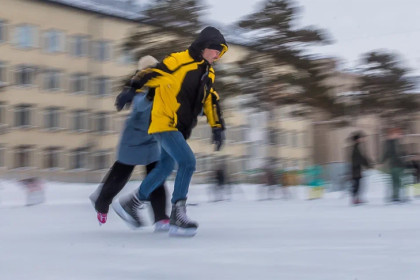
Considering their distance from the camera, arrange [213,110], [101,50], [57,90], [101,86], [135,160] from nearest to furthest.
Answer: [213,110] < [135,160] < [57,90] < [101,50] < [101,86]

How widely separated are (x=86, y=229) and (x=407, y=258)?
354 cm

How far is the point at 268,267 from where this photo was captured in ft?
14.7

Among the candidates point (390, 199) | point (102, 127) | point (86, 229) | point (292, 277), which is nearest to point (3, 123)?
point (102, 127)

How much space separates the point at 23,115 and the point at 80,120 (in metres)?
5.73

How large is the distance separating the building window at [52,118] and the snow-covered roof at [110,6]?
7903 millimetres

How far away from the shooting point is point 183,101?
6.29 m

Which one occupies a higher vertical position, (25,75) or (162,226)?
(25,75)

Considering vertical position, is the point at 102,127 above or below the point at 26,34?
below

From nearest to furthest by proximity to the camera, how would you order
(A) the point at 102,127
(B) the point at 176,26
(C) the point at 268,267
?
(C) the point at 268,267 → (B) the point at 176,26 → (A) the point at 102,127

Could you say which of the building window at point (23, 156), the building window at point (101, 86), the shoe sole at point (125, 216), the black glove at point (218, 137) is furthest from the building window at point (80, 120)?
the black glove at point (218, 137)

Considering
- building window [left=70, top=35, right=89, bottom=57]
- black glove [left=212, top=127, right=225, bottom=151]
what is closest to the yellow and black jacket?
black glove [left=212, top=127, right=225, bottom=151]

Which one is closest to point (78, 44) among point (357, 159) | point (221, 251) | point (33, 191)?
point (33, 191)

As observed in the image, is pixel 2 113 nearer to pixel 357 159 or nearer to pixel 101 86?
pixel 101 86

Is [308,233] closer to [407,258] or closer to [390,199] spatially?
[407,258]
